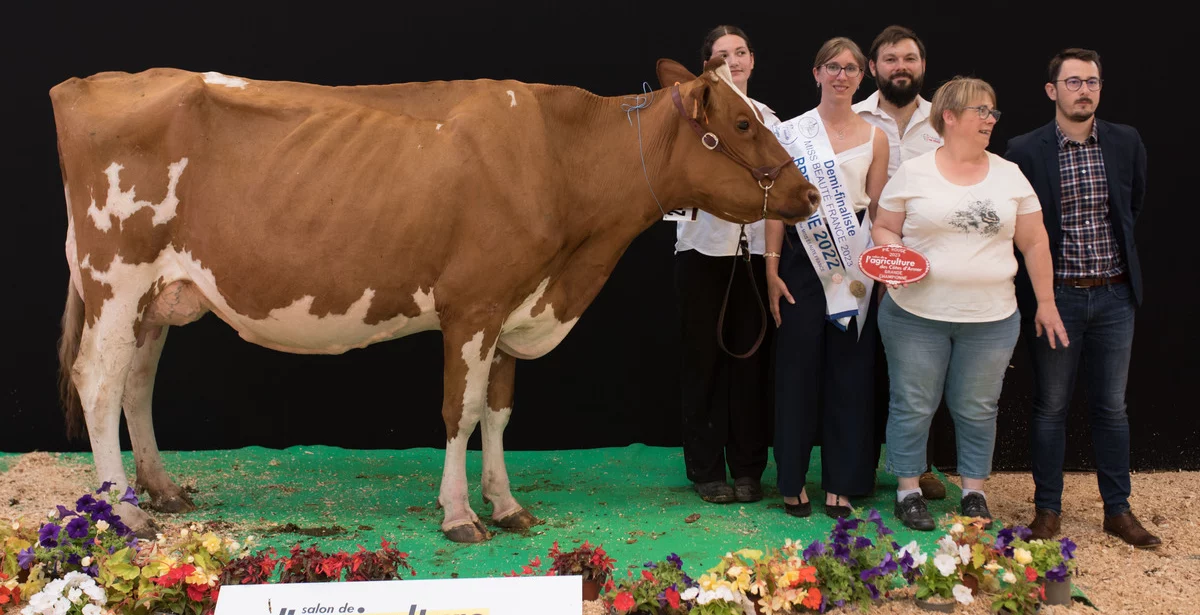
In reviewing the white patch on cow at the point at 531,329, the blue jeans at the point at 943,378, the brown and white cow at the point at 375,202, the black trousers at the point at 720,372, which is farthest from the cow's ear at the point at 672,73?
the blue jeans at the point at 943,378

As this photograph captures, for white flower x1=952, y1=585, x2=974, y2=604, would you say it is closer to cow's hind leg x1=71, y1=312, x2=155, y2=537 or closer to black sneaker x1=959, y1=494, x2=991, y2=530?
black sneaker x1=959, y1=494, x2=991, y2=530

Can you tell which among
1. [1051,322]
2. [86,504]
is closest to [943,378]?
[1051,322]

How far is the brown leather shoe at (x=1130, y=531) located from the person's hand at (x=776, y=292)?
160 centimetres

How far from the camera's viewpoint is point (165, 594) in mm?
3037

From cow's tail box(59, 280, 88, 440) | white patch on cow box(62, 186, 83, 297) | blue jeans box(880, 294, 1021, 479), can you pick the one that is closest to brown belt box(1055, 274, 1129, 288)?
blue jeans box(880, 294, 1021, 479)

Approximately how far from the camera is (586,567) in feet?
10.4

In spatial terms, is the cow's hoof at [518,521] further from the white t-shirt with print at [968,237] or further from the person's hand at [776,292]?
the white t-shirt with print at [968,237]

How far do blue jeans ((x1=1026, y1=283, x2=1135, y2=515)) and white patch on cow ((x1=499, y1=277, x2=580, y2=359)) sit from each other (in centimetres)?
196

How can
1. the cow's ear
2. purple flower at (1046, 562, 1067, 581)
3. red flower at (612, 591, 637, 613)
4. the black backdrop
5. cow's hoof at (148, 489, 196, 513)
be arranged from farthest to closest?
the black backdrop, cow's hoof at (148, 489, 196, 513), the cow's ear, purple flower at (1046, 562, 1067, 581), red flower at (612, 591, 637, 613)

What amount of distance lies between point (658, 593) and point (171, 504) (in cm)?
255

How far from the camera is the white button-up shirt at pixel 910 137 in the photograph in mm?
4613

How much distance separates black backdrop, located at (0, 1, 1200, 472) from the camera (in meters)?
5.54

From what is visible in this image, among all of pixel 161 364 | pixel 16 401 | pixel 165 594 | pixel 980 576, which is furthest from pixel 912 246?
pixel 16 401

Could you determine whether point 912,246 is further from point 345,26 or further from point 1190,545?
point 345,26
